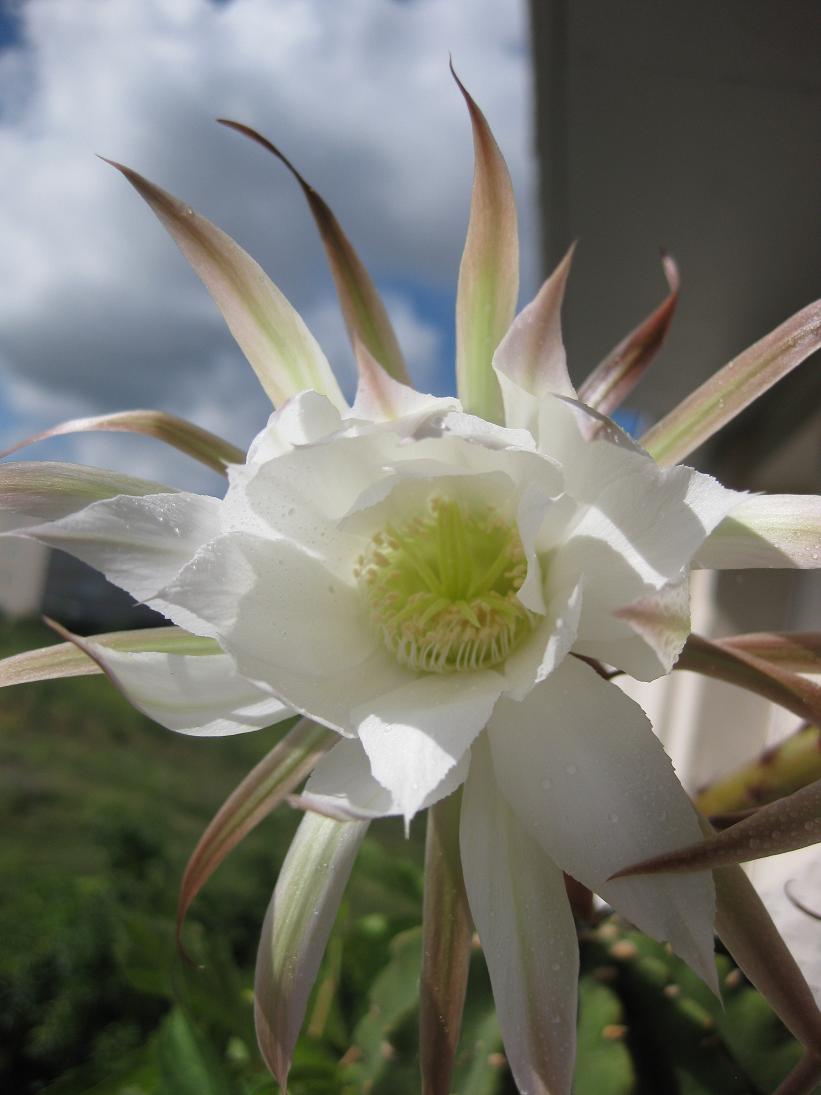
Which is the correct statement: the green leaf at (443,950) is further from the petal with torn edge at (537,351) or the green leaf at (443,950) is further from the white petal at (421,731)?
the petal with torn edge at (537,351)

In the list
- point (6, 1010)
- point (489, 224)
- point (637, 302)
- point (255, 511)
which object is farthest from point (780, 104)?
point (6, 1010)

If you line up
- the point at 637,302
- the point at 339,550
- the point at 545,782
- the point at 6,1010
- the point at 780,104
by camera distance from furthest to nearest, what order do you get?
1. the point at 637,302
2. the point at 6,1010
3. the point at 780,104
4. the point at 339,550
5. the point at 545,782

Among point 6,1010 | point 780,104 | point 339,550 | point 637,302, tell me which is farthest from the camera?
point 637,302

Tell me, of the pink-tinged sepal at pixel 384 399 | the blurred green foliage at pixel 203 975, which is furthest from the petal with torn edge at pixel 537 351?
the blurred green foliage at pixel 203 975

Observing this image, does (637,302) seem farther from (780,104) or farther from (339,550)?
(339,550)

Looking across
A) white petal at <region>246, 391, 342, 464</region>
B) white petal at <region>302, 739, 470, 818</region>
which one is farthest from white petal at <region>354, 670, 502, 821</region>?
white petal at <region>246, 391, 342, 464</region>

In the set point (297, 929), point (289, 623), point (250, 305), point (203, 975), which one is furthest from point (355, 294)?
point (203, 975)
